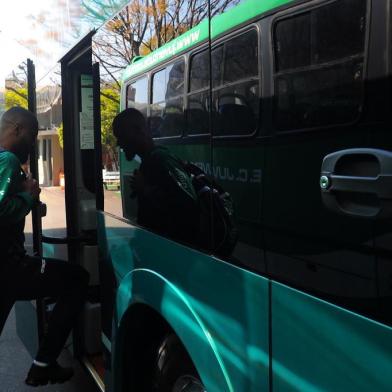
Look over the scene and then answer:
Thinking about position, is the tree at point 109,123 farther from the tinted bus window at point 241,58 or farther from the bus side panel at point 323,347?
the bus side panel at point 323,347

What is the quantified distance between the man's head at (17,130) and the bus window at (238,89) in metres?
1.71

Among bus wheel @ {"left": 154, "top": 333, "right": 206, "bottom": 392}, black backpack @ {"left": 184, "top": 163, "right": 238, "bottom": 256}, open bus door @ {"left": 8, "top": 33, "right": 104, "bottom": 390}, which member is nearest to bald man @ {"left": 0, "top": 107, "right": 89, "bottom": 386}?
open bus door @ {"left": 8, "top": 33, "right": 104, "bottom": 390}

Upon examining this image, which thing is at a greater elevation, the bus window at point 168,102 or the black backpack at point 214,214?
the bus window at point 168,102

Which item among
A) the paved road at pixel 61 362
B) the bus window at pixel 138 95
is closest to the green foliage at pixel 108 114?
the bus window at pixel 138 95

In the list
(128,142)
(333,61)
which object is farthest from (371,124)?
(128,142)

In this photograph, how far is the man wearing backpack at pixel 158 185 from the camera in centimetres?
190

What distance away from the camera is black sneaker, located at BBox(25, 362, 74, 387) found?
300 cm

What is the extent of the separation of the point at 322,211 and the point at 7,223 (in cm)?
202

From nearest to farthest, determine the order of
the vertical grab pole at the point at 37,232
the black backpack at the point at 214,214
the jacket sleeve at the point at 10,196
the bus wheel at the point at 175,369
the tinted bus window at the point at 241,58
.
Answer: the tinted bus window at the point at 241,58, the black backpack at the point at 214,214, the bus wheel at the point at 175,369, the jacket sleeve at the point at 10,196, the vertical grab pole at the point at 37,232

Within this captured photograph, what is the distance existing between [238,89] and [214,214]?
0.44 metres

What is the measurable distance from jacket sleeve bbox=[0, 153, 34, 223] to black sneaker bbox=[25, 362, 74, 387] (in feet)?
3.02

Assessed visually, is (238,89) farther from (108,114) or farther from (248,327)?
(108,114)

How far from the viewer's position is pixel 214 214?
1.74 m

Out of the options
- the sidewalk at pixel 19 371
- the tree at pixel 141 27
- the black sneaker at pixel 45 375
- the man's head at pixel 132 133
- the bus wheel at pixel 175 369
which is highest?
the tree at pixel 141 27
